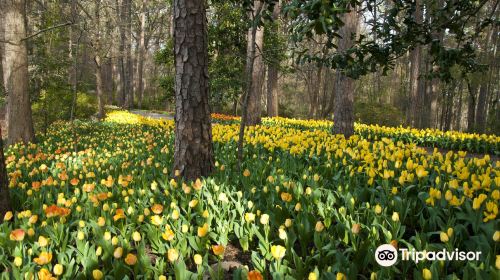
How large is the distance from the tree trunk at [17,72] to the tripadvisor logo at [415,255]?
8913 mm

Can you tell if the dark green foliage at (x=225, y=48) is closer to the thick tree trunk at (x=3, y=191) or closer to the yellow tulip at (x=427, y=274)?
the thick tree trunk at (x=3, y=191)

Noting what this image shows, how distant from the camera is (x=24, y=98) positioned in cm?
872

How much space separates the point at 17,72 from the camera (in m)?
8.56

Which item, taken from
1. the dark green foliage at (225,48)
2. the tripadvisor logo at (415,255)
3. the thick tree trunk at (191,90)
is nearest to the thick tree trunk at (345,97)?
the dark green foliage at (225,48)

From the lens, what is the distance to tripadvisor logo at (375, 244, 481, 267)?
2091mm

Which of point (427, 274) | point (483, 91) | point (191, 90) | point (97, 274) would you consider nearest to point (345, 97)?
point (191, 90)

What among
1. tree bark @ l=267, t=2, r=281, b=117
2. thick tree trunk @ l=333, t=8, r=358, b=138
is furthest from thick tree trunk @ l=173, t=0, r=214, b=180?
tree bark @ l=267, t=2, r=281, b=117

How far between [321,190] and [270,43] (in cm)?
1169

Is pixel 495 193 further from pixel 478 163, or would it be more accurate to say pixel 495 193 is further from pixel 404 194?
pixel 478 163

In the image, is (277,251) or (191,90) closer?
(277,251)

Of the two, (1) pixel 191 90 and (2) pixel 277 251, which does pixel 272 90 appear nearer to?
(1) pixel 191 90

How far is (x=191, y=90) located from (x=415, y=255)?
2.89 metres

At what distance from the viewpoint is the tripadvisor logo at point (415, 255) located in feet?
6.86

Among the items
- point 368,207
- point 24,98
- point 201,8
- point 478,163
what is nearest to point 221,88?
point 24,98
